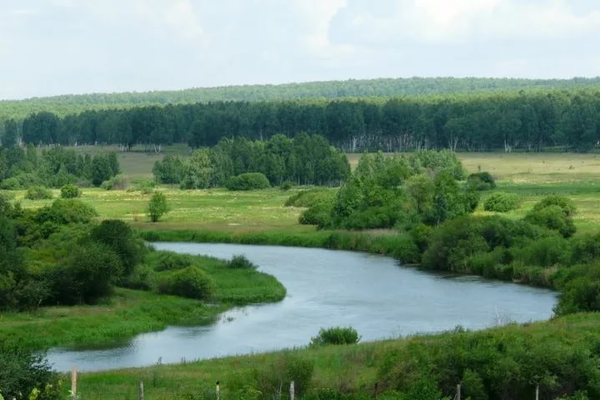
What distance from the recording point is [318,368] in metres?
31.8

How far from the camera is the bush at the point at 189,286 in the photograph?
5488 centimetres

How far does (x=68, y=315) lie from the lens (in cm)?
4731

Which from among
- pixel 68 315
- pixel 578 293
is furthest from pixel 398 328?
pixel 68 315

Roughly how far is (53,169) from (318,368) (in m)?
104

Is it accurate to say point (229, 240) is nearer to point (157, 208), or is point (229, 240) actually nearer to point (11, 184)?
point (157, 208)

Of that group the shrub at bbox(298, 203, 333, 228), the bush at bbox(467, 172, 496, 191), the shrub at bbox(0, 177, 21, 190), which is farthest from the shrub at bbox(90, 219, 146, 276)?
the shrub at bbox(0, 177, 21, 190)

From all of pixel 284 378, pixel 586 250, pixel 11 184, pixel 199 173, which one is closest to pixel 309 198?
pixel 199 173

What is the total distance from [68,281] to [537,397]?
27.3m

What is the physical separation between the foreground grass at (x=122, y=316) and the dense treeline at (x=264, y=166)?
208 feet

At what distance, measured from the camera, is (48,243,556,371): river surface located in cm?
4266

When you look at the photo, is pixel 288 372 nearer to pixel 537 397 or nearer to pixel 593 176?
pixel 537 397

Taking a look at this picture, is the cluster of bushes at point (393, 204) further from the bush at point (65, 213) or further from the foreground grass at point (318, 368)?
the foreground grass at point (318, 368)

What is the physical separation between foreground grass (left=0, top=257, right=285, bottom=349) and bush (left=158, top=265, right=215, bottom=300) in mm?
706

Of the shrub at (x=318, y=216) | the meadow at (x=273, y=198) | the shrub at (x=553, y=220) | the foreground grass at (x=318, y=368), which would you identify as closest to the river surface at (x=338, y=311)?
the foreground grass at (x=318, y=368)
